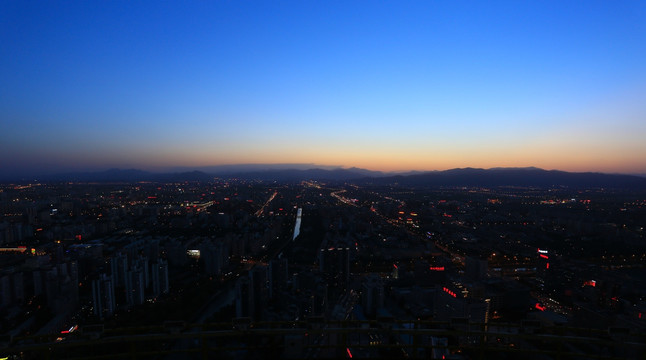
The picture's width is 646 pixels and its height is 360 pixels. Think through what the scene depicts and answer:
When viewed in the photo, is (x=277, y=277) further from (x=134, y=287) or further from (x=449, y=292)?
(x=449, y=292)

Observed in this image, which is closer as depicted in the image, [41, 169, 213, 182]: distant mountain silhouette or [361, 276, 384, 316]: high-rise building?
[361, 276, 384, 316]: high-rise building

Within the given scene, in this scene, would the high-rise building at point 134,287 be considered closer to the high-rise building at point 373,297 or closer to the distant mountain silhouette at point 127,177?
the high-rise building at point 373,297

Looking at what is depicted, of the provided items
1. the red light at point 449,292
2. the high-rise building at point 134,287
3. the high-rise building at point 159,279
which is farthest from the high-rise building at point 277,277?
the red light at point 449,292

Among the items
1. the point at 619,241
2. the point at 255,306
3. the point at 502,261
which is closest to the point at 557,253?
the point at 502,261

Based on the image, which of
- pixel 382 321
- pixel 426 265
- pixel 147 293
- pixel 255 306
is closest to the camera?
pixel 382 321

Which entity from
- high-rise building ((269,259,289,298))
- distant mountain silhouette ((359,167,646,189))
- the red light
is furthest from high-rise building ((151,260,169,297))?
distant mountain silhouette ((359,167,646,189))

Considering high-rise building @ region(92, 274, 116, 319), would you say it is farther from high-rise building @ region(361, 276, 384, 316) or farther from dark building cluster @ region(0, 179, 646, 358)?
high-rise building @ region(361, 276, 384, 316)

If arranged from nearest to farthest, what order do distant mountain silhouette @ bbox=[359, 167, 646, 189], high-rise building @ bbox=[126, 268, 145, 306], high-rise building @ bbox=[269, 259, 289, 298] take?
high-rise building @ bbox=[126, 268, 145, 306] < high-rise building @ bbox=[269, 259, 289, 298] < distant mountain silhouette @ bbox=[359, 167, 646, 189]

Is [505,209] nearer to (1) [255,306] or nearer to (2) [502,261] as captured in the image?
(2) [502,261]

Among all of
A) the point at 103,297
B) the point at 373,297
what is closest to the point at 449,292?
the point at 373,297
